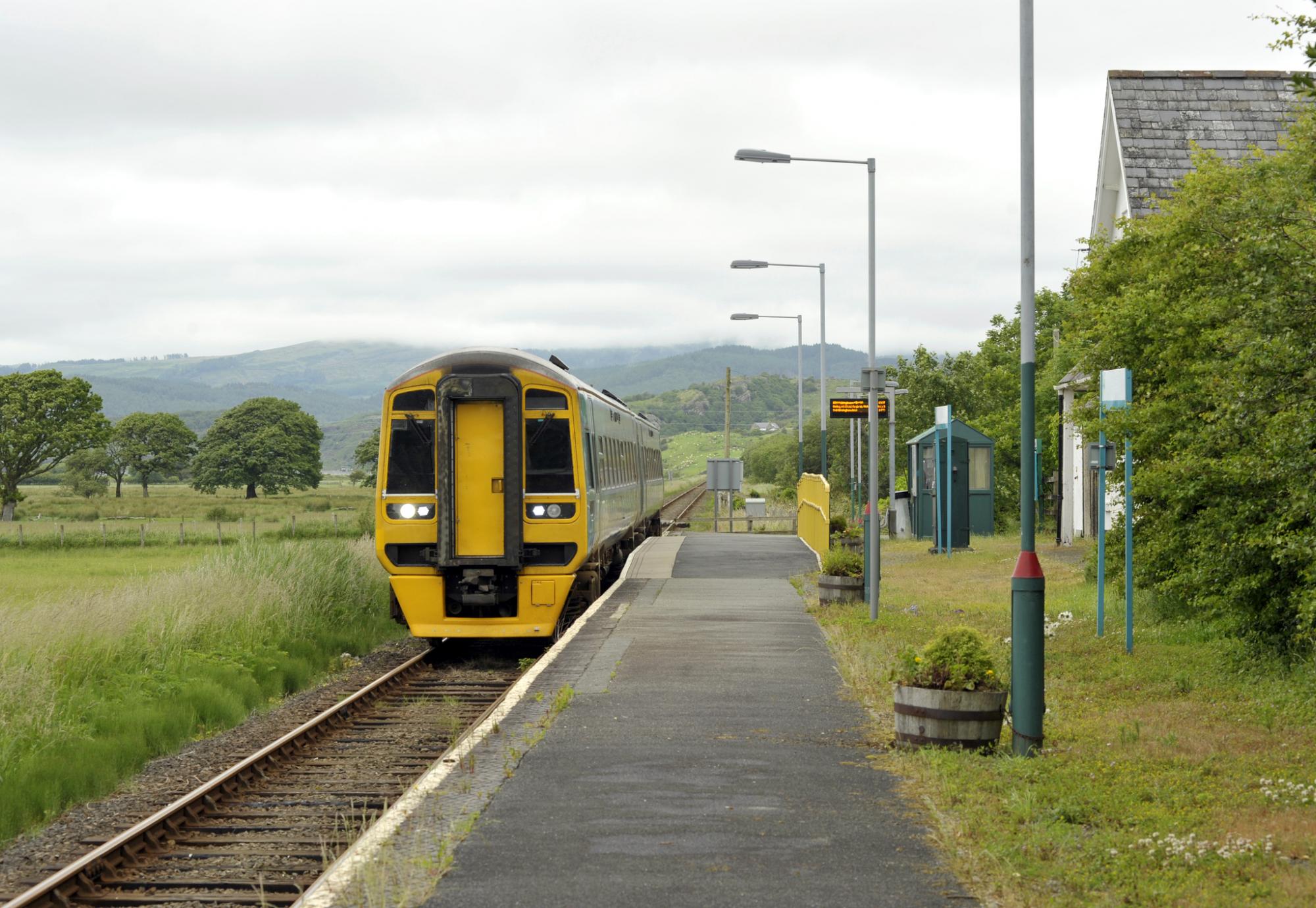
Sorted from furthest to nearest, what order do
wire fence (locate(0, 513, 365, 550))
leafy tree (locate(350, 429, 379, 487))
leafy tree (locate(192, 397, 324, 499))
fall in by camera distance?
leafy tree (locate(192, 397, 324, 499)) → leafy tree (locate(350, 429, 379, 487)) → wire fence (locate(0, 513, 365, 550))

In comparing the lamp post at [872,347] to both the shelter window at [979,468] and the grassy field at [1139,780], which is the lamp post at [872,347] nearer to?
the grassy field at [1139,780]

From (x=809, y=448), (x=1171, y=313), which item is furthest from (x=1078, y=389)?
(x=809, y=448)

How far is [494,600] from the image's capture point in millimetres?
17078

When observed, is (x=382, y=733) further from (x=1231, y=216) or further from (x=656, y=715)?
(x=1231, y=216)

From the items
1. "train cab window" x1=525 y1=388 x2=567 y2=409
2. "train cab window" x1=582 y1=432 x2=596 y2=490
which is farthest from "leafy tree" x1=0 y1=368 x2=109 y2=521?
"train cab window" x1=525 y1=388 x2=567 y2=409

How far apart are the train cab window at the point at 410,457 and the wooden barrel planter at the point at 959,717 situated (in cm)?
901

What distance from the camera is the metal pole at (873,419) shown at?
17125 mm

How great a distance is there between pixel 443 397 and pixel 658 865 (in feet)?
35.6

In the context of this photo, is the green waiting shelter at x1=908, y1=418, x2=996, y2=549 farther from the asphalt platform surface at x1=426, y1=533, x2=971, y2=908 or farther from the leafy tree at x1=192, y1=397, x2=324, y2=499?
the leafy tree at x1=192, y1=397, x2=324, y2=499

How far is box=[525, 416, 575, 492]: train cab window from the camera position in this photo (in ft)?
57.2

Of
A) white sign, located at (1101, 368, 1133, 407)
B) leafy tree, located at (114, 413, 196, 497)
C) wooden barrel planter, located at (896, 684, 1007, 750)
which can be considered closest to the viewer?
wooden barrel planter, located at (896, 684, 1007, 750)

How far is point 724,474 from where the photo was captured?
42938 millimetres

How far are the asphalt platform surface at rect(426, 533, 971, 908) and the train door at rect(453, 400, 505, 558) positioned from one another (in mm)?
3285

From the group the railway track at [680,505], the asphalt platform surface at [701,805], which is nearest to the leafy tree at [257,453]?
the railway track at [680,505]
